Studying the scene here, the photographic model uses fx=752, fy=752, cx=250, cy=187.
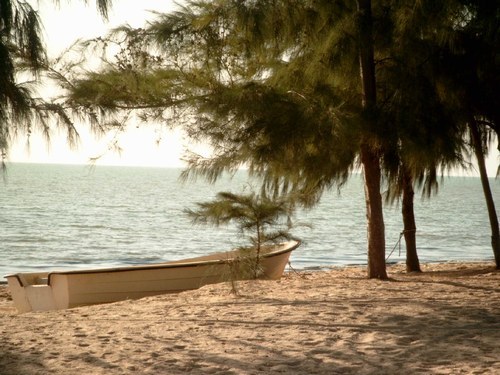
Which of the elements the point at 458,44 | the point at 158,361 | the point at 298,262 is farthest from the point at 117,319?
the point at 298,262

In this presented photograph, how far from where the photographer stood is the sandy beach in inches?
197

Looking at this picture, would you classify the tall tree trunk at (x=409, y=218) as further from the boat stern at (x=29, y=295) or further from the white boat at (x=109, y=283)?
the boat stern at (x=29, y=295)

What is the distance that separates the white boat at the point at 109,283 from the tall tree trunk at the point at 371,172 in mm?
1470

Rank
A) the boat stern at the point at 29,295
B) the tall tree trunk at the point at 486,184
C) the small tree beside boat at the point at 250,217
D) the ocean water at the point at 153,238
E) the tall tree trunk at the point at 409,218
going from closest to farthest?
1. the small tree beside boat at the point at 250,217
2. the boat stern at the point at 29,295
3. the tall tree trunk at the point at 486,184
4. the tall tree trunk at the point at 409,218
5. the ocean water at the point at 153,238

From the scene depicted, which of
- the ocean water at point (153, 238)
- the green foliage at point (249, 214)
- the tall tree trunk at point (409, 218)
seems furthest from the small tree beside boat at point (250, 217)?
the tall tree trunk at point (409, 218)

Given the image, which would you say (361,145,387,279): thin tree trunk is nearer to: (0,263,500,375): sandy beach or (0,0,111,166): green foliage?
(0,263,500,375): sandy beach

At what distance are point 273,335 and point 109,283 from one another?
5412 mm

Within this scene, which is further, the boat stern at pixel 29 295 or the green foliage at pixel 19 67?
the boat stern at pixel 29 295

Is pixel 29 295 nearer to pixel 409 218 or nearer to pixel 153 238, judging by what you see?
pixel 409 218

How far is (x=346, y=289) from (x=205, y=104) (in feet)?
8.60

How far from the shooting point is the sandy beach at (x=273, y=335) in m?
4.99

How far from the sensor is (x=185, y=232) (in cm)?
3428

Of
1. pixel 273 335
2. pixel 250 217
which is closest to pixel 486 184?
pixel 250 217

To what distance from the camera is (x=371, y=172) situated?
375 inches
